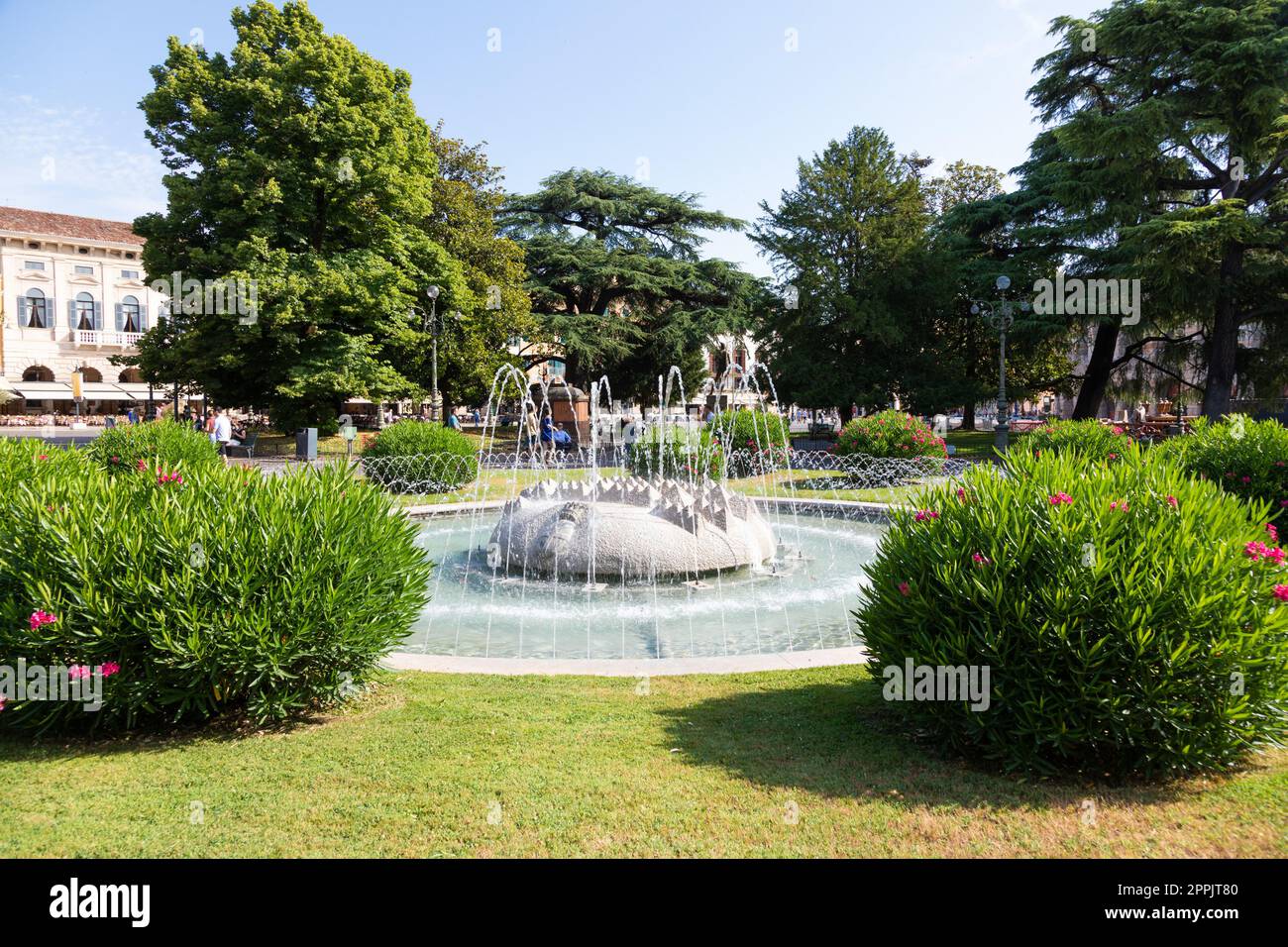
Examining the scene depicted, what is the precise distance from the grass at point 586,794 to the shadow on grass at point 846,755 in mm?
17

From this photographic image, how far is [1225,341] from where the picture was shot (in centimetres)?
2591

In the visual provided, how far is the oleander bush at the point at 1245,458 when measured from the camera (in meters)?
9.34

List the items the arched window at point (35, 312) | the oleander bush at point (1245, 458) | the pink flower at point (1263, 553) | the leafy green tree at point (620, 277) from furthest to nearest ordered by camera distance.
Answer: the arched window at point (35, 312) → the leafy green tree at point (620, 277) → the oleander bush at point (1245, 458) → the pink flower at point (1263, 553)

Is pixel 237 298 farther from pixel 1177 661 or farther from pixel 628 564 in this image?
pixel 1177 661

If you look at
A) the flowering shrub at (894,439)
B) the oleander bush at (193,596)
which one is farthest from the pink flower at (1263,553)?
the flowering shrub at (894,439)

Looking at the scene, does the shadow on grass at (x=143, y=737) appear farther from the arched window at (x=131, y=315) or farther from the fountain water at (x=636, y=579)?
the arched window at (x=131, y=315)

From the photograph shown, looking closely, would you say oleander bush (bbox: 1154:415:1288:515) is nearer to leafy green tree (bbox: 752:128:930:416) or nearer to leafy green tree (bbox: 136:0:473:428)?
leafy green tree (bbox: 752:128:930:416)

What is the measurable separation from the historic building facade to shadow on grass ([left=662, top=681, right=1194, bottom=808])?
186ft

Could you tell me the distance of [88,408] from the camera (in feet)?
182

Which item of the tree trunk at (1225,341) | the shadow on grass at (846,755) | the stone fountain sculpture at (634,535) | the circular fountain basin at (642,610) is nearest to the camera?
the shadow on grass at (846,755)

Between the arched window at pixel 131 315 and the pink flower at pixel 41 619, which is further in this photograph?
the arched window at pixel 131 315

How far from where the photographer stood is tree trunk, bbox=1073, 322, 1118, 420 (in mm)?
31578

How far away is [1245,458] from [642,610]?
7640 millimetres

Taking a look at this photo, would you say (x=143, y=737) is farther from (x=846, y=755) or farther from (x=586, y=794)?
(x=846, y=755)
